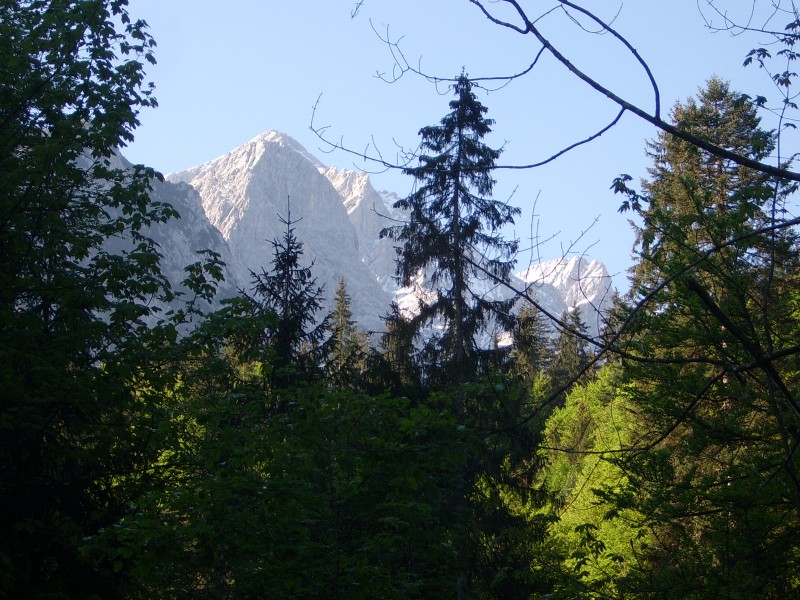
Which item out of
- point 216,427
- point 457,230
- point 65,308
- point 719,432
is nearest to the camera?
point 216,427

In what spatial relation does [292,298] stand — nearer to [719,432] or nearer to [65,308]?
[65,308]

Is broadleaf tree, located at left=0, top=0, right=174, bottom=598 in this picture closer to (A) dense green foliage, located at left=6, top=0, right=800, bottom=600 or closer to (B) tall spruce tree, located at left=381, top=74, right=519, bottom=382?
(A) dense green foliage, located at left=6, top=0, right=800, bottom=600

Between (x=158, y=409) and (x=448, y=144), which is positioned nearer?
(x=158, y=409)

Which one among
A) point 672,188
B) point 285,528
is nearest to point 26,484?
point 285,528

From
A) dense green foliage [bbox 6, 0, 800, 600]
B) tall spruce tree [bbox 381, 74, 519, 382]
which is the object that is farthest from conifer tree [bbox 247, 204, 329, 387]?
dense green foliage [bbox 6, 0, 800, 600]

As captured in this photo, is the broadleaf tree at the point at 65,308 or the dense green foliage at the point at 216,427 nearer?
the dense green foliage at the point at 216,427

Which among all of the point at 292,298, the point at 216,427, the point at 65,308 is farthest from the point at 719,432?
the point at 292,298


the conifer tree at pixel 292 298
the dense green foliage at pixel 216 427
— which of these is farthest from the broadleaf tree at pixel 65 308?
the conifer tree at pixel 292 298

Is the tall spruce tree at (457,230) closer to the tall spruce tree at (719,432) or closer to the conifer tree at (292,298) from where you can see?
the conifer tree at (292,298)

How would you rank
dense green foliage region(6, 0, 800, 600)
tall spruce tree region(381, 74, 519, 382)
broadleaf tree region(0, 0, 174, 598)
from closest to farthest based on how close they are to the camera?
dense green foliage region(6, 0, 800, 600), broadleaf tree region(0, 0, 174, 598), tall spruce tree region(381, 74, 519, 382)

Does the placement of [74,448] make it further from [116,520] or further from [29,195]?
[29,195]

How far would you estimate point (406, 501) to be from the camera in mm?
6324

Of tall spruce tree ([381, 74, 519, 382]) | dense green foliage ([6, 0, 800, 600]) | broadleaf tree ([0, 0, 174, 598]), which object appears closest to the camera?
dense green foliage ([6, 0, 800, 600])

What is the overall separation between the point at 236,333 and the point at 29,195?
2.64m
